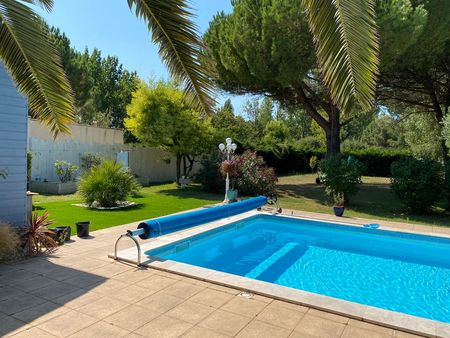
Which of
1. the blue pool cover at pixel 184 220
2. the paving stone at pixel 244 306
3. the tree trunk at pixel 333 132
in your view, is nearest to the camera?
the paving stone at pixel 244 306

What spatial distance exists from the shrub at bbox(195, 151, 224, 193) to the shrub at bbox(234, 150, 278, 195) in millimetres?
1097

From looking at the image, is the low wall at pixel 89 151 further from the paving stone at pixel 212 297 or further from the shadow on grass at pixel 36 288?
the paving stone at pixel 212 297

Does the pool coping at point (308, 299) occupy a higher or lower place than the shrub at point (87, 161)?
lower

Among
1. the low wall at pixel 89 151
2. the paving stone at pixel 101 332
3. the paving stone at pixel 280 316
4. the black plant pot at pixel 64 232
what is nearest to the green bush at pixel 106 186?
the low wall at pixel 89 151

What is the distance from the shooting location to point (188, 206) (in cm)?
1256

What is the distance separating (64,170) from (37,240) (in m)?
9.80

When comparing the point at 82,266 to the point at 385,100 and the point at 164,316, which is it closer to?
the point at 164,316

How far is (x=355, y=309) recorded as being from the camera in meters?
4.24

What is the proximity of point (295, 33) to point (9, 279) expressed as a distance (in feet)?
44.1

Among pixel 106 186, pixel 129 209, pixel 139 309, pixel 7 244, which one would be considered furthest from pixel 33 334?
pixel 106 186

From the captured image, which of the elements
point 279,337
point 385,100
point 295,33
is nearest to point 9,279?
point 279,337

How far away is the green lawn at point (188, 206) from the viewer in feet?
32.4

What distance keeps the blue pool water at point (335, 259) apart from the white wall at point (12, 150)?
116 inches

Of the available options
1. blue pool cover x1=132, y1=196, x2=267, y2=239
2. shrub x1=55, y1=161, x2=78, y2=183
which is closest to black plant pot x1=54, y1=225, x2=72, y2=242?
blue pool cover x1=132, y1=196, x2=267, y2=239
